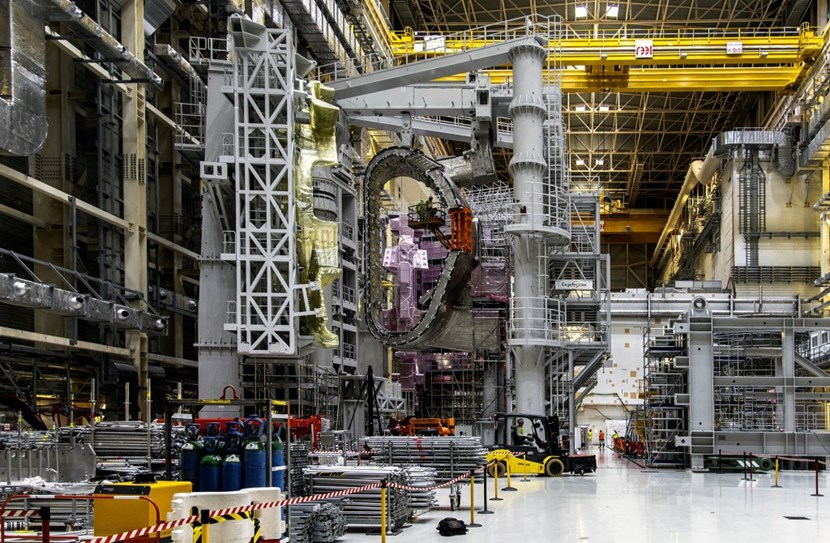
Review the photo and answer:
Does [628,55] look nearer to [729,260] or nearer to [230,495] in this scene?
[729,260]

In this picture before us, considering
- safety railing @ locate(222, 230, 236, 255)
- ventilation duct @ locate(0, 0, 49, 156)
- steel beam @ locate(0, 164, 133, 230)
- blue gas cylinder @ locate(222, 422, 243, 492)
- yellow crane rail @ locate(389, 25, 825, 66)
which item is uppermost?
yellow crane rail @ locate(389, 25, 825, 66)

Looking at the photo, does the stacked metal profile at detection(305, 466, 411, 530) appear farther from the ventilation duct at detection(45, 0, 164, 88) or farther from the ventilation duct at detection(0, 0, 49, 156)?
the ventilation duct at detection(45, 0, 164, 88)

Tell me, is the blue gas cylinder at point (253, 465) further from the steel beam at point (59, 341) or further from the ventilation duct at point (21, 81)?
the steel beam at point (59, 341)

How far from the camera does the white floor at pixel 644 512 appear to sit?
13.2m

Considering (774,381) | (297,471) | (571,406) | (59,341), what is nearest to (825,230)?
(774,381)

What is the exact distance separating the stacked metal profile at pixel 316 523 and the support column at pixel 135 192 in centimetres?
1391

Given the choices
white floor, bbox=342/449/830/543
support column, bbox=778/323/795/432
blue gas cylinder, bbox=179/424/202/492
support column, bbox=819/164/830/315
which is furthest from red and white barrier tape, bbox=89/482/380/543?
support column, bbox=819/164/830/315

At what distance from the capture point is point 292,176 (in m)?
21.0

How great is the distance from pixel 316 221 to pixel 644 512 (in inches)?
398

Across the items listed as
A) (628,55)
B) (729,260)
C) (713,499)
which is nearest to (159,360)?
(713,499)

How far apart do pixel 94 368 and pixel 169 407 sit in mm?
14108

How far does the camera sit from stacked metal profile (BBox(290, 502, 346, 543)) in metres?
11.9

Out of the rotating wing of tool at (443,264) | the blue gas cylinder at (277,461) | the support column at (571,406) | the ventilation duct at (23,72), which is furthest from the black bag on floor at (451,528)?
the rotating wing of tool at (443,264)

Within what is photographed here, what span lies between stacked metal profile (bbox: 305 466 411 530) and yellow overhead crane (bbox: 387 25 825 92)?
26180 millimetres
